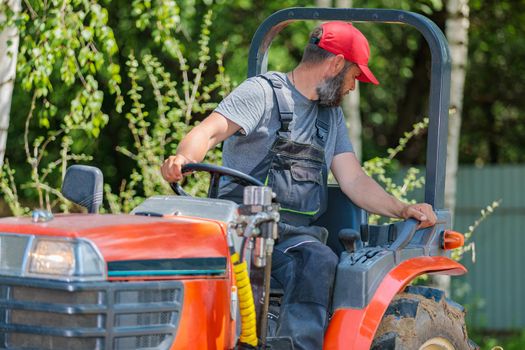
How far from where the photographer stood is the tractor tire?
4.67 m

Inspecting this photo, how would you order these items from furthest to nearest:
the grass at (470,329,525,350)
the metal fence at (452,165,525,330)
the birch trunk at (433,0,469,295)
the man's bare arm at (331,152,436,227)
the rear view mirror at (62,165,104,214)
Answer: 1. the metal fence at (452,165,525,330)
2. the grass at (470,329,525,350)
3. the birch trunk at (433,0,469,295)
4. the man's bare arm at (331,152,436,227)
5. the rear view mirror at (62,165,104,214)

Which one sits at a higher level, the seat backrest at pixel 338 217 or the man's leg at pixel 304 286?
the seat backrest at pixel 338 217

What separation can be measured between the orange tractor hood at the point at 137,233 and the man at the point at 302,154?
301 mm

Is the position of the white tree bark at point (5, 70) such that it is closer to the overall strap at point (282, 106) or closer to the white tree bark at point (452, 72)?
the overall strap at point (282, 106)

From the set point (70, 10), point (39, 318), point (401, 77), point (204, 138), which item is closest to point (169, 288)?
point (39, 318)

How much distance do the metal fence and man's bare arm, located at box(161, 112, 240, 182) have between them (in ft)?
32.4

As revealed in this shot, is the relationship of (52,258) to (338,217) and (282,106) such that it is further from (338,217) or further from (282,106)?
(338,217)

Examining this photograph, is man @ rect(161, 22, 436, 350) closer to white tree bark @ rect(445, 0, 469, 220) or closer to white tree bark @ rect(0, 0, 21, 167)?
white tree bark @ rect(0, 0, 21, 167)

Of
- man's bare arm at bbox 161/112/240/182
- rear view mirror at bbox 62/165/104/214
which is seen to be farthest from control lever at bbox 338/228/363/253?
rear view mirror at bbox 62/165/104/214

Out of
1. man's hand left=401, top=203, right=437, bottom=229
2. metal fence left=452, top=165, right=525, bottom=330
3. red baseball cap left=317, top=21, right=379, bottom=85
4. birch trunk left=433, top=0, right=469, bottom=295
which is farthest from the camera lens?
metal fence left=452, top=165, right=525, bottom=330

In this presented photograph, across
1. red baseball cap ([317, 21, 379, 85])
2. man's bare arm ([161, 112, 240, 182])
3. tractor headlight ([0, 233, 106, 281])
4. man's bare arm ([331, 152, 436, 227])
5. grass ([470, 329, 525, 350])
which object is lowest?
grass ([470, 329, 525, 350])

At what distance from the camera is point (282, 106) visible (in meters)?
4.90

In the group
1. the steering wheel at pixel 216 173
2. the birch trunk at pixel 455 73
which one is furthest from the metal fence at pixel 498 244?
the steering wheel at pixel 216 173

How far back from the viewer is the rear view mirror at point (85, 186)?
14.0 feet
